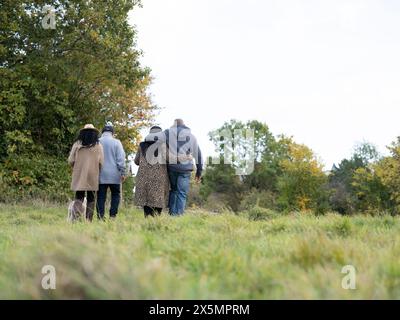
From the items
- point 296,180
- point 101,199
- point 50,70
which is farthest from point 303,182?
point 101,199

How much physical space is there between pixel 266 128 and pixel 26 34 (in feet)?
184

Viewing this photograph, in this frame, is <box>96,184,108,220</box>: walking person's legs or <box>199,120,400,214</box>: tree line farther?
<box>199,120,400,214</box>: tree line

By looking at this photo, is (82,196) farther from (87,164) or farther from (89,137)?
(89,137)

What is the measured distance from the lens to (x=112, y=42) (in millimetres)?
19125

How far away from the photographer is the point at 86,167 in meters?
9.22

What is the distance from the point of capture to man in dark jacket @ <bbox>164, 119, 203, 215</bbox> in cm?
952

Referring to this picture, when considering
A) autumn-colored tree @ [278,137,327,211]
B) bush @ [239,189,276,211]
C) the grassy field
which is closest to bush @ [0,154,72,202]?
the grassy field

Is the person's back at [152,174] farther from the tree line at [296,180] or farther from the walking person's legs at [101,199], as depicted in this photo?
the tree line at [296,180]

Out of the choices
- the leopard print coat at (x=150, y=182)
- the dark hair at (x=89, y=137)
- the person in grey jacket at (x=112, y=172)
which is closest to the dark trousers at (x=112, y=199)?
the person in grey jacket at (x=112, y=172)

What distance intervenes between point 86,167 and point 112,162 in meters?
0.54

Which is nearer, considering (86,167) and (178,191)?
(86,167)

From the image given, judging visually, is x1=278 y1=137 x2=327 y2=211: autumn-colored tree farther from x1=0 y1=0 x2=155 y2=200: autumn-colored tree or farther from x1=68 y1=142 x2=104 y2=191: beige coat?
x1=68 y1=142 x2=104 y2=191: beige coat
